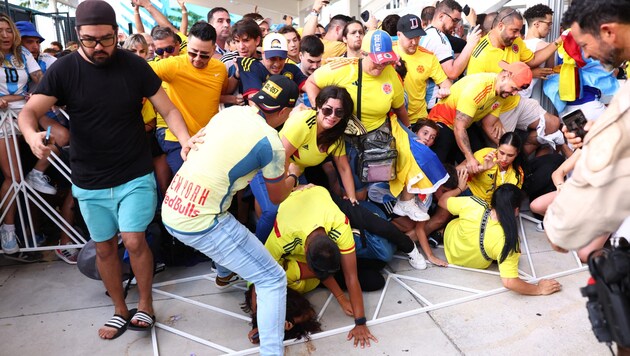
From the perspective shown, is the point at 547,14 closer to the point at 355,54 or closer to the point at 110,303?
the point at 355,54

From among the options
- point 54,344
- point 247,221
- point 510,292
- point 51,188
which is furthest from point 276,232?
point 51,188

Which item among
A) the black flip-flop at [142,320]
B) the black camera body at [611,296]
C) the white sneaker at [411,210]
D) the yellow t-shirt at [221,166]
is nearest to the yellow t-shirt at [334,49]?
the white sneaker at [411,210]

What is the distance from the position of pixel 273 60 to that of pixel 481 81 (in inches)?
71.4

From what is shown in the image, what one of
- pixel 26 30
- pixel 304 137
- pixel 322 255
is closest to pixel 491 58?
pixel 304 137

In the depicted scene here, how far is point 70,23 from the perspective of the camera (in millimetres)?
11602

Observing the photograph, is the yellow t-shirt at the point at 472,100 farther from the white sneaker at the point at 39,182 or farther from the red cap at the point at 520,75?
the white sneaker at the point at 39,182

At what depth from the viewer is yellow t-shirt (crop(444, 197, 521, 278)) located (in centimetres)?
360

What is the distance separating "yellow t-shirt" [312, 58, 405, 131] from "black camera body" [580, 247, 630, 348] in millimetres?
2468

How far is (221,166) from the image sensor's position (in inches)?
91.4

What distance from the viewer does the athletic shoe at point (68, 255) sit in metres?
4.00

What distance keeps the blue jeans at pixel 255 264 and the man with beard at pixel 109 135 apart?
0.60m

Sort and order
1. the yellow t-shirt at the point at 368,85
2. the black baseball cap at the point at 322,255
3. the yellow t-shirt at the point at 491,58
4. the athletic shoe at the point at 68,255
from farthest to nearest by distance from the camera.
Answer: the yellow t-shirt at the point at 491,58, the athletic shoe at the point at 68,255, the yellow t-shirt at the point at 368,85, the black baseball cap at the point at 322,255

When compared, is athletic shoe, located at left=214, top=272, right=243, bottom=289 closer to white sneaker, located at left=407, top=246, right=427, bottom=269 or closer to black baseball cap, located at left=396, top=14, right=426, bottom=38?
white sneaker, located at left=407, top=246, right=427, bottom=269

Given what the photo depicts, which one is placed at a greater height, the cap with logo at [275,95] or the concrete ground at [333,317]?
the cap with logo at [275,95]
